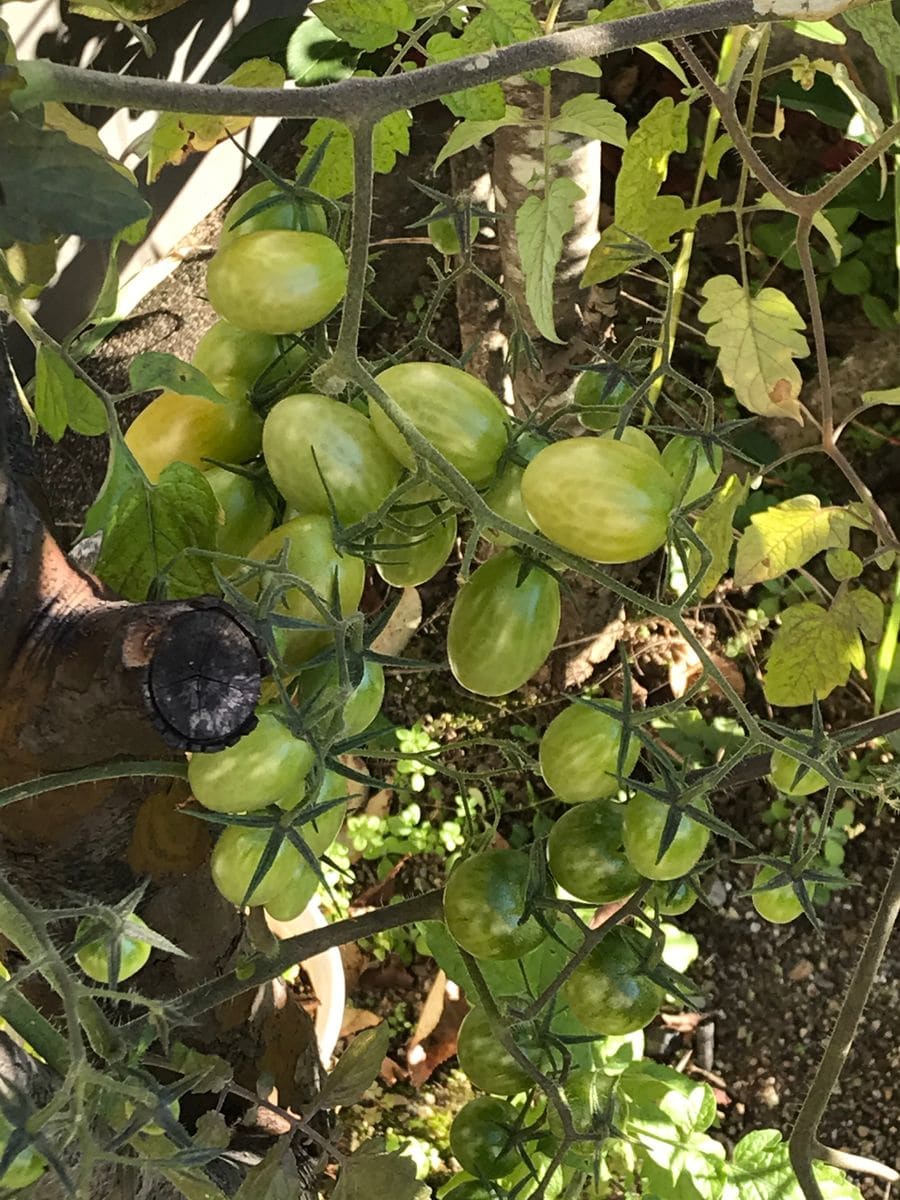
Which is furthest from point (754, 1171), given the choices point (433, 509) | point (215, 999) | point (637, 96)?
point (637, 96)

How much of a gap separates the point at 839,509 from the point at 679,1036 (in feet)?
2.71

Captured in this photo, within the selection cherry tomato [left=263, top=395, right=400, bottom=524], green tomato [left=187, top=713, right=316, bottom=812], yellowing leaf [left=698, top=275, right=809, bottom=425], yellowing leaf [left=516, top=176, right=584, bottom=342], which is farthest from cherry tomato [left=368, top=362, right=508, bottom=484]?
yellowing leaf [left=698, top=275, right=809, bottom=425]

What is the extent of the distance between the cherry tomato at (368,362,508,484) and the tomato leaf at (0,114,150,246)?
0.14 m

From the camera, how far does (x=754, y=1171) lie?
35.7 inches

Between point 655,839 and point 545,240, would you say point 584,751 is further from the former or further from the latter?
point 545,240

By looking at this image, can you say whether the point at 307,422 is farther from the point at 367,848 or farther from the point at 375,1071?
the point at 367,848

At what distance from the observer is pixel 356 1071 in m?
0.67

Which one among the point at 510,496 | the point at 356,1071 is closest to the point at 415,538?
the point at 510,496

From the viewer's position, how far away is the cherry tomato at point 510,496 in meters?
0.47

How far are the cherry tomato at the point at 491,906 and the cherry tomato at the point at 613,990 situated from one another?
38mm

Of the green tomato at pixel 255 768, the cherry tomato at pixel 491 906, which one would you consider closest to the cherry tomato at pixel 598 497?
the green tomato at pixel 255 768

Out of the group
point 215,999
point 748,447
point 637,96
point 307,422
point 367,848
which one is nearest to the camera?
point 307,422

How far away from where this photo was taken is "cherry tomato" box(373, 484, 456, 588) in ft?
1.55

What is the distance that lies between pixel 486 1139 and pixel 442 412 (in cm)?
54
